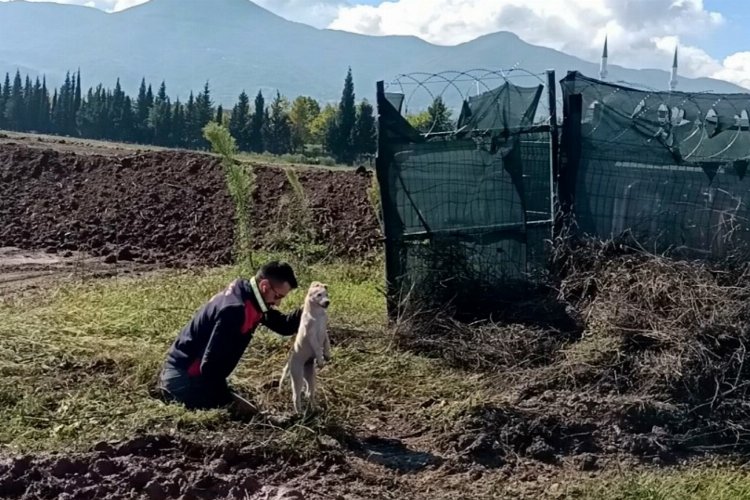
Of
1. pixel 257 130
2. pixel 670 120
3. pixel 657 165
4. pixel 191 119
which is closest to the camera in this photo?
pixel 657 165

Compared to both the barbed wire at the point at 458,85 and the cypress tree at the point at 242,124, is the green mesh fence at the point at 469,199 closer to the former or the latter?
the barbed wire at the point at 458,85

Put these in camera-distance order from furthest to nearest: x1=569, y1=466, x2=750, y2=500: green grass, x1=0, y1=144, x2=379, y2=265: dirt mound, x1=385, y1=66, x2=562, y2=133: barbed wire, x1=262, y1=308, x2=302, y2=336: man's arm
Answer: x1=0, y1=144, x2=379, y2=265: dirt mound, x1=385, y1=66, x2=562, y2=133: barbed wire, x1=262, y1=308, x2=302, y2=336: man's arm, x1=569, y1=466, x2=750, y2=500: green grass

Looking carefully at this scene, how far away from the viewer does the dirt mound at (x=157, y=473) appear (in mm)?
5078

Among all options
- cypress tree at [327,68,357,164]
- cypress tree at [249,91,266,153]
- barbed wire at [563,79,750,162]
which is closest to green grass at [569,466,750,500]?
barbed wire at [563,79,750,162]

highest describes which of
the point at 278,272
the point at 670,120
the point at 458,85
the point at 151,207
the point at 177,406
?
the point at 458,85

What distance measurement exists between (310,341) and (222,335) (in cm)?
59

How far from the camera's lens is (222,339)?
6.00 meters

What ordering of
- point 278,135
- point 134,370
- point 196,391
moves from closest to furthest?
point 196,391, point 134,370, point 278,135

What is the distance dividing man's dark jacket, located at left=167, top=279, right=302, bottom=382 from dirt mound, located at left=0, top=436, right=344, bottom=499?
0.64 m

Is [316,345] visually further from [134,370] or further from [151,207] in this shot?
[151,207]

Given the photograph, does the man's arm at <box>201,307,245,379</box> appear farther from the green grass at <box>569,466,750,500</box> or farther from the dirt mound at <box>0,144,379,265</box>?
the dirt mound at <box>0,144,379,265</box>

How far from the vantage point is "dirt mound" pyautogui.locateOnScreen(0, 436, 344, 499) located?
5078mm

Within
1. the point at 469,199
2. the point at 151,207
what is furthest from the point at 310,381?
the point at 151,207

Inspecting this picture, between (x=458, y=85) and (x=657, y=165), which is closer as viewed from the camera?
(x=657, y=165)
